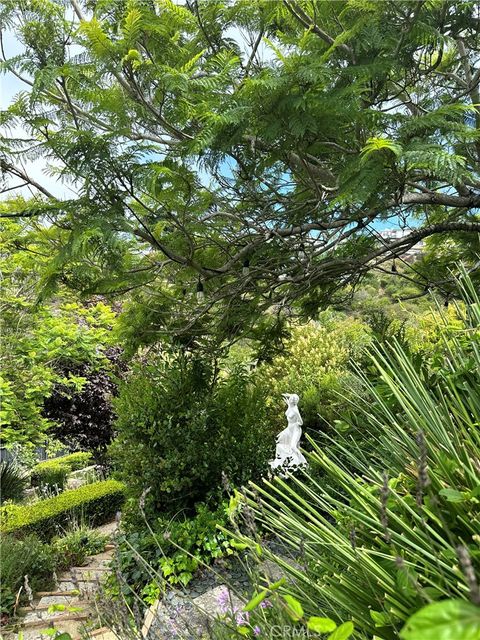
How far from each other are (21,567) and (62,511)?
6.09ft

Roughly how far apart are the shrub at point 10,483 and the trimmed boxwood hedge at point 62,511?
2.32ft

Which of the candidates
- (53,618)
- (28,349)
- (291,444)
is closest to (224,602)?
(291,444)

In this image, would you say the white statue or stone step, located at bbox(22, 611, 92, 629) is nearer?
stone step, located at bbox(22, 611, 92, 629)

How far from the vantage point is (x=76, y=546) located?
19.1 feet

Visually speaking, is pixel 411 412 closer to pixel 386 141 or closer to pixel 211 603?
pixel 386 141

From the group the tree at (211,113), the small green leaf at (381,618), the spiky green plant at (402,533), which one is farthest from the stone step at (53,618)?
the small green leaf at (381,618)

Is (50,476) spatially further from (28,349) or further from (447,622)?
(447,622)

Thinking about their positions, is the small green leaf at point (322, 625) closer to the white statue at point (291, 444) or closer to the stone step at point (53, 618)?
the white statue at point (291, 444)

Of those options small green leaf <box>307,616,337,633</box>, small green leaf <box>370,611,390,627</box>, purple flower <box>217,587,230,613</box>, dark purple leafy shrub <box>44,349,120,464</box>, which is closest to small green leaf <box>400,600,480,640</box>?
small green leaf <box>307,616,337,633</box>

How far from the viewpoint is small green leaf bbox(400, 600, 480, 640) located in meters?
0.31

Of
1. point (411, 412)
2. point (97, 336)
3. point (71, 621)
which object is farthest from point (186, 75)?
point (97, 336)

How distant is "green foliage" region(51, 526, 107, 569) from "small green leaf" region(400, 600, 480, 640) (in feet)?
20.3

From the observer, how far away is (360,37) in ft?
6.38

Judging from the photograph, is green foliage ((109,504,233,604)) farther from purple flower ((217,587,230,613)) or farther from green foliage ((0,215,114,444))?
green foliage ((0,215,114,444))
